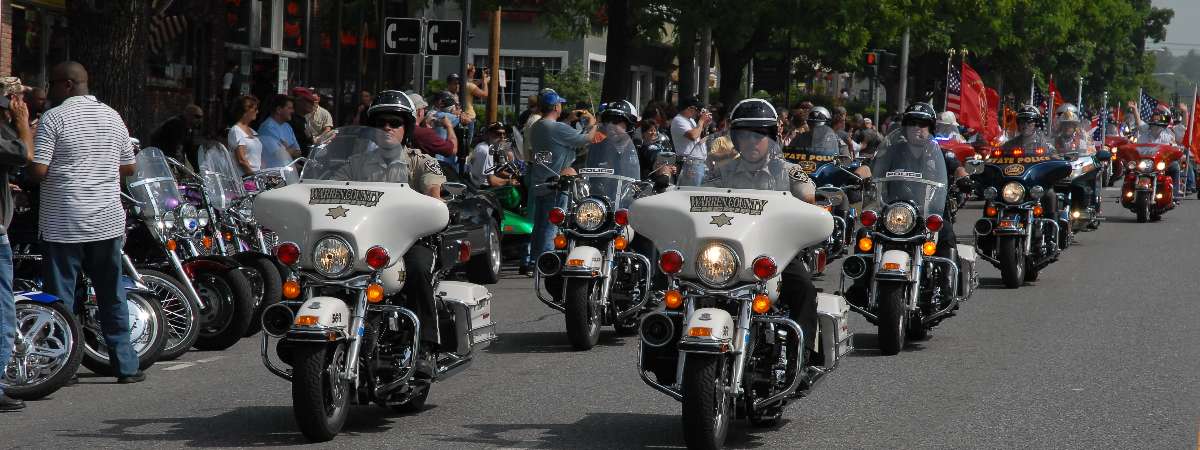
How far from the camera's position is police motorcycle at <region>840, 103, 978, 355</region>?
1116 centimetres

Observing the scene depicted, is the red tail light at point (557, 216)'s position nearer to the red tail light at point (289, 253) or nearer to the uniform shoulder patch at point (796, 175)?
the uniform shoulder patch at point (796, 175)

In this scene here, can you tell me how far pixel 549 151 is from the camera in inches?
579

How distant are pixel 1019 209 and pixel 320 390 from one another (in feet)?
31.7

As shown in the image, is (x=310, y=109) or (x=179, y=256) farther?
(x=310, y=109)

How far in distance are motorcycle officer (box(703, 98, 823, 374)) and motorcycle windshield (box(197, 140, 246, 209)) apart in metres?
4.88

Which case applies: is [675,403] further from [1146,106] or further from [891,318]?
[1146,106]

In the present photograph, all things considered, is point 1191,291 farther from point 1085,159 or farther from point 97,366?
point 97,366

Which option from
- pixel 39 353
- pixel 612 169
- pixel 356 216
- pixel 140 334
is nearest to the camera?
pixel 356 216

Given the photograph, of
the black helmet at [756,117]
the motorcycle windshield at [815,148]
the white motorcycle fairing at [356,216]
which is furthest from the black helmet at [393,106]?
the motorcycle windshield at [815,148]

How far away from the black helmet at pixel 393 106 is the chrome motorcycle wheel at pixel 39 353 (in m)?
1.96

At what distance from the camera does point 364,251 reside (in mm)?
7648

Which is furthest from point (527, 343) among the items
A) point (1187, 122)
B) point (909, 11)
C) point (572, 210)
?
point (1187, 122)

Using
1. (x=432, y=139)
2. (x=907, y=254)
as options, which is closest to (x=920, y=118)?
(x=907, y=254)

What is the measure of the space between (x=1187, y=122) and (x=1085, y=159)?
46.0 feet
